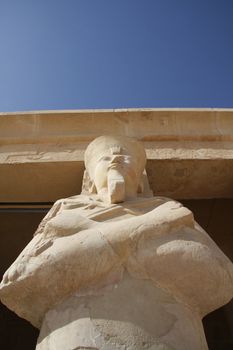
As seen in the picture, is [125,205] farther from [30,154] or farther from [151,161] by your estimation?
[30,154]

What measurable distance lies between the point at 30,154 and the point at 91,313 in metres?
2.67

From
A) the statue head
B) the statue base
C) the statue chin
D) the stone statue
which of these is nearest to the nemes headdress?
the statue head

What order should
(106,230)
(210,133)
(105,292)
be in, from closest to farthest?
(105,292) < (106,230) < (210,133)

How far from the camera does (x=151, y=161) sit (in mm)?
4145

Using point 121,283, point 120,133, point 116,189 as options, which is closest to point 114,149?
point 116,189

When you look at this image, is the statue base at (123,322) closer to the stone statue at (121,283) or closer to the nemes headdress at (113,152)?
the stone statue at (121,283)

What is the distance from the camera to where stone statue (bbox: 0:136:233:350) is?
1.79 metres

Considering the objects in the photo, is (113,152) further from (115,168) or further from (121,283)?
(121,283)

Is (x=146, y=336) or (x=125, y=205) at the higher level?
(x=125, y=205)

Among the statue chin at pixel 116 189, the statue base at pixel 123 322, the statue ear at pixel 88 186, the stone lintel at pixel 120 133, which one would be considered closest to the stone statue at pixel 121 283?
the statue base at pixel 123 322

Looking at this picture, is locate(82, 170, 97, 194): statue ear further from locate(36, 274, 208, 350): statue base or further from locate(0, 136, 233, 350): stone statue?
locate(36, 274, 208, 350): statue base

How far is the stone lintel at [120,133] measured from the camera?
4184 millimetres

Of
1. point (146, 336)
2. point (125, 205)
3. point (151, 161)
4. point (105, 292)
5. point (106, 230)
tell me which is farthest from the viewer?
point (151, 161)

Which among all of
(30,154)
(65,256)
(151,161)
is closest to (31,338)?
(30,154)
